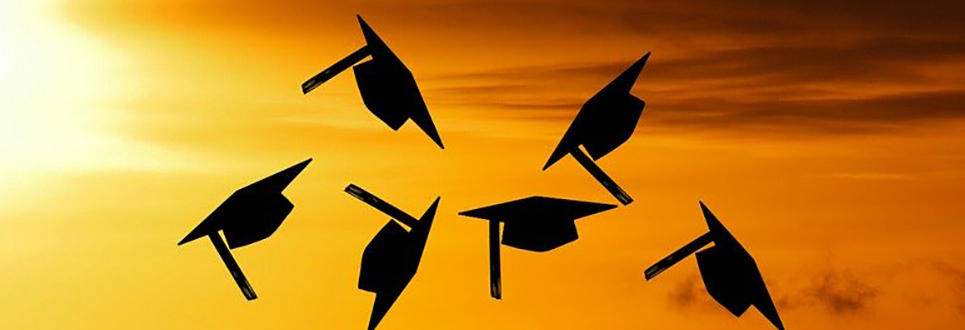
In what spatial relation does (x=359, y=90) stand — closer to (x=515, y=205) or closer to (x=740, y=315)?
(x=515, y=205)

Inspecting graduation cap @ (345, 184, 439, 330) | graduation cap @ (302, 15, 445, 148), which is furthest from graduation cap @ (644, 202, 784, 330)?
graduation cap @ (302, 15, 445, 148)

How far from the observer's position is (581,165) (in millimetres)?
12117

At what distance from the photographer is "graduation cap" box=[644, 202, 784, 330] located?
1211 cm

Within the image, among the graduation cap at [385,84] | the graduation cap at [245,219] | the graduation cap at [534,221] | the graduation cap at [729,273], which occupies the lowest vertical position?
the graduation cap at [729,273]

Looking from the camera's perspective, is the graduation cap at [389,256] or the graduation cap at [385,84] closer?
the graduation cap at [385,84]

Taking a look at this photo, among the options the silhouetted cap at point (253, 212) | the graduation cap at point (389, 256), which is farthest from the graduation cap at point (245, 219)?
the graduation cap at point (389, 256)

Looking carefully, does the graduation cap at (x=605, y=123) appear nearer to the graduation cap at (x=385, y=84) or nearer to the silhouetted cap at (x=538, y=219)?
the silhouetted cap at (x=538, y=219)

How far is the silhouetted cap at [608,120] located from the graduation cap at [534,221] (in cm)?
64

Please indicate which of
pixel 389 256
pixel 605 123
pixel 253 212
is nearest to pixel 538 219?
pixel 605 123

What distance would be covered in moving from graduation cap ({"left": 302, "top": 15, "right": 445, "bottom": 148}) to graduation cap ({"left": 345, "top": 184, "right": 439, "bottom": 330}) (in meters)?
0.88

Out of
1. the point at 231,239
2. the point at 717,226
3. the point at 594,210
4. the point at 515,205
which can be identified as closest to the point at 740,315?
the point at 717,226

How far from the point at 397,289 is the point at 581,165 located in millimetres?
2329

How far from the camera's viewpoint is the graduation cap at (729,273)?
39.7ft

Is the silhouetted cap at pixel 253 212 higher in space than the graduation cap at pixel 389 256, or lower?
higher
